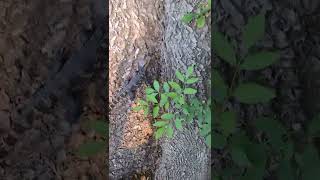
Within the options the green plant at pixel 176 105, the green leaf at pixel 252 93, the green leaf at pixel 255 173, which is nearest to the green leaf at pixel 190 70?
the green plant at pixel 176 105

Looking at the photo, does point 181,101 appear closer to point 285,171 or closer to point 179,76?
point 179,76

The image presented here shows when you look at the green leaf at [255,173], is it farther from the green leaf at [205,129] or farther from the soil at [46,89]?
the soil at [46,89]

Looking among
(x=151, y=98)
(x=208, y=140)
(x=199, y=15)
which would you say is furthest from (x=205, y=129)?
(x=199, y=15)

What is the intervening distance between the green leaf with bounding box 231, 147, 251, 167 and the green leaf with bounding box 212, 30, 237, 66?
0.16 meters

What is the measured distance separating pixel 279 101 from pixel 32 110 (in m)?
0.46

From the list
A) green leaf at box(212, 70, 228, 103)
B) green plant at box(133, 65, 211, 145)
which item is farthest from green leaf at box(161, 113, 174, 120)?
green leaf at box(212, 70, 228, 103)

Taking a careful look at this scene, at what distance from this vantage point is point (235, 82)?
36.4 inches

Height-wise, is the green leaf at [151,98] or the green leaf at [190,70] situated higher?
the green leaf at [190,70]

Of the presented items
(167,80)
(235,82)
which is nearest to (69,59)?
(167,80)

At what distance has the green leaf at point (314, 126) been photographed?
895mm

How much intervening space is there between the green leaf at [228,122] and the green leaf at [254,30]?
0.13 metres

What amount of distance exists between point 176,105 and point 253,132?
16 cm

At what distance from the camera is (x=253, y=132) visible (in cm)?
93

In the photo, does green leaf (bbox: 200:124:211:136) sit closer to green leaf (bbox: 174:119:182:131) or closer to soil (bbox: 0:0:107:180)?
green leaf (bbox: 174:119:182:131)
